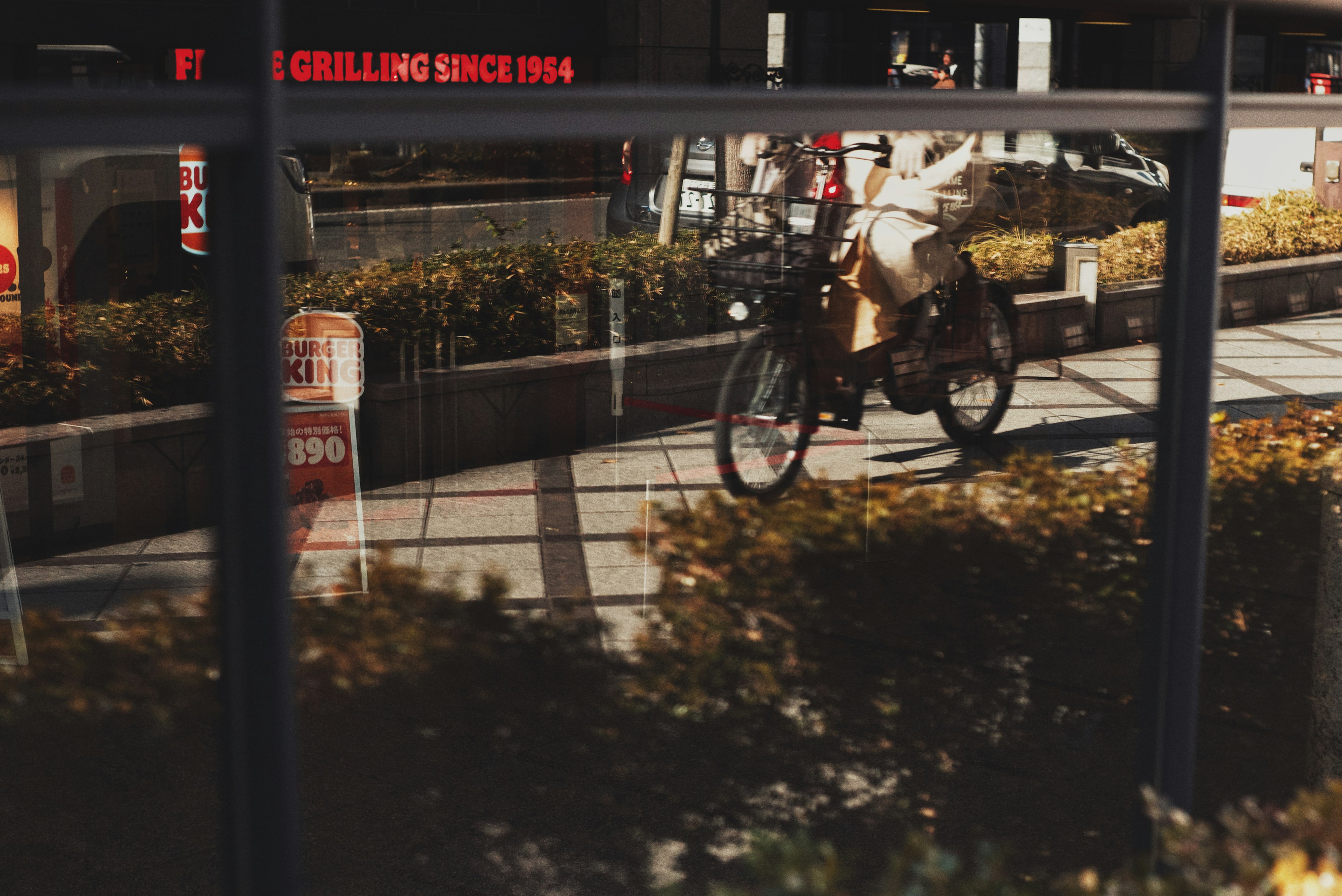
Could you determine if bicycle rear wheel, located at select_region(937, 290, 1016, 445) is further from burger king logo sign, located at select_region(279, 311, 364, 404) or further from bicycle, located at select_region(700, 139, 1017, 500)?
burger king logo sign, located at select_region(279, 311, 364, 404)

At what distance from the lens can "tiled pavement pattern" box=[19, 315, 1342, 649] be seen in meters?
5.12

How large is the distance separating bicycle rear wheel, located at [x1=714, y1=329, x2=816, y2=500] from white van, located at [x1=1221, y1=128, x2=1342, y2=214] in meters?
8.87

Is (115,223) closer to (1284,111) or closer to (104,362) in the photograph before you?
(104,362)

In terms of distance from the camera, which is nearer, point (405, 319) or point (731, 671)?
point (731, 671)

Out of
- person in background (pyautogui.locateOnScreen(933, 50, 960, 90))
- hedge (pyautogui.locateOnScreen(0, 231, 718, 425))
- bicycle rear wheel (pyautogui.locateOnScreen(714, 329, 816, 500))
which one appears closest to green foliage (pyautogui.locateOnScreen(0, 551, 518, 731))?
hedge (pyautogui.locateOnScreen(0, 231, 718, 425))

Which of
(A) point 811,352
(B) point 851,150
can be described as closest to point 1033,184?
(B) point 851,150

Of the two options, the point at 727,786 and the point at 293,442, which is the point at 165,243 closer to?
the point at 293,442

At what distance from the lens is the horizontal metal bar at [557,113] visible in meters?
1.31

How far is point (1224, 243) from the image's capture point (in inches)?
412

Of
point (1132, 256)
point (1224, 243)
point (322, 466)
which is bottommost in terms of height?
point (322, 466)

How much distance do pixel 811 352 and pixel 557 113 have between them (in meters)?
4.47

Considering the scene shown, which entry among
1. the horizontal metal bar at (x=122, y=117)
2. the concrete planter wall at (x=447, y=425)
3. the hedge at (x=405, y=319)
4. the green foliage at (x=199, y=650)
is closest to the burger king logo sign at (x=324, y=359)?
the green foliage at (x=199, y=650)

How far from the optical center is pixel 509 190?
35.0ft

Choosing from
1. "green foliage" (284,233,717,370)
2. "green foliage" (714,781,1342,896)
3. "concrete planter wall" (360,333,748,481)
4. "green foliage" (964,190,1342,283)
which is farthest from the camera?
"green foliage" (964,190,1342,283)
